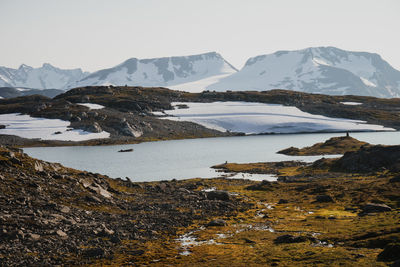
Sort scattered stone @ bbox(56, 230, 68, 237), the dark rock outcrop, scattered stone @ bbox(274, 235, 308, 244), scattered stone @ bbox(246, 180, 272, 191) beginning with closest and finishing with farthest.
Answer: scattered stone @ bbox(56, 230, 68, 237), scattered stone @ bbox(274, 235, 308, 244), scattered stone @ bbox(246, 180, 272, 191), the dark rock outcrop

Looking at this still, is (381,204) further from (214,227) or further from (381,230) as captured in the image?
(214,227)

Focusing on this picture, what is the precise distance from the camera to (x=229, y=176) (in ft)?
307

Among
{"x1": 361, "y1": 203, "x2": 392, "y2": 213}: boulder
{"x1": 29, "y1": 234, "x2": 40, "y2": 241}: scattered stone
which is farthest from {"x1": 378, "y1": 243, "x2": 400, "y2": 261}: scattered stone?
{"x1": 29, "y1": 234, "x2": 40, "y2": 241}: scattered stone

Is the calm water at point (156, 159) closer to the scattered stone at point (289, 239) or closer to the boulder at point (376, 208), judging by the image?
the boulder at point (376, 208)

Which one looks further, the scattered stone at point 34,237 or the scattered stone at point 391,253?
the scattered stone at point 34,237

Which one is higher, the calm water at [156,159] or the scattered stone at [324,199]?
the scattered stone at [324,199]

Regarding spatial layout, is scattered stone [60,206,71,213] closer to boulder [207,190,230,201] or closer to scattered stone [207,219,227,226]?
scattered stone [207,219,227,226]

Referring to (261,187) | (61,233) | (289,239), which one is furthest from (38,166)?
(261,187)

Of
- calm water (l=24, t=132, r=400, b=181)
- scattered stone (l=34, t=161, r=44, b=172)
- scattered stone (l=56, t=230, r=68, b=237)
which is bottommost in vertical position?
calm water (l=24, t=132, r=400, b=181)

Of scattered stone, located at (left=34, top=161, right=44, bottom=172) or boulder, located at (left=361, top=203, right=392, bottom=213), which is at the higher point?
scattered stone, located at (left=34, top=161, right=44, bottom=172)

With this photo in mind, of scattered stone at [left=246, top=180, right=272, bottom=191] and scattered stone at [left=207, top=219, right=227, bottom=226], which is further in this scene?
scattered stone at [left=246, top=180, right=272, bottom=191]

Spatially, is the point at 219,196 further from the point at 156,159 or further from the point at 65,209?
the point at 156,159

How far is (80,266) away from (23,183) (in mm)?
20573

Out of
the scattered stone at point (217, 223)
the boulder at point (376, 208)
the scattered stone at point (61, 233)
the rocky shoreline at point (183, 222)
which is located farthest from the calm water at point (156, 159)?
the scattered stone at point (61, 233)
